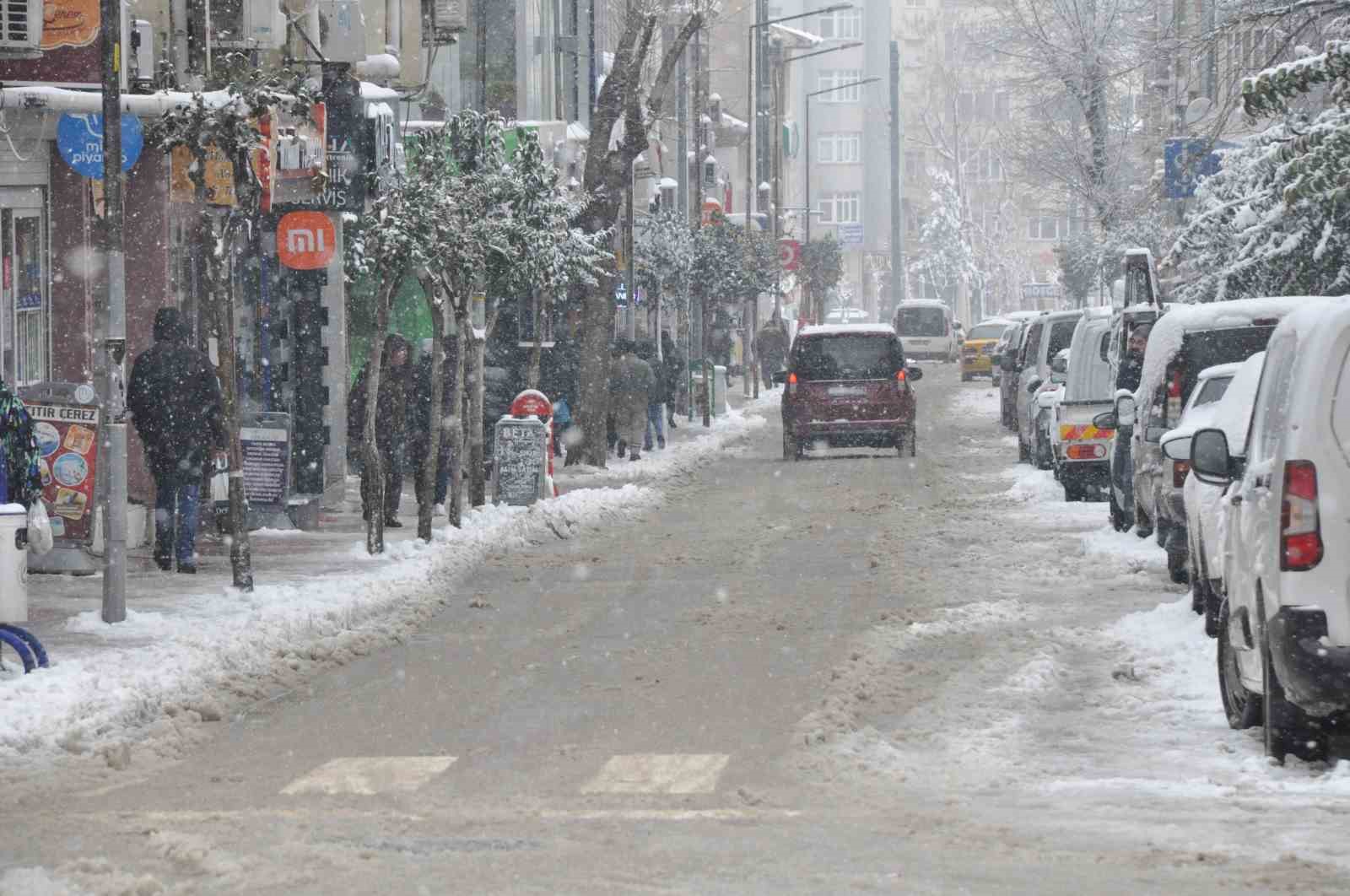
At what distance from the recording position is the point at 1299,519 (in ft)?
28.2

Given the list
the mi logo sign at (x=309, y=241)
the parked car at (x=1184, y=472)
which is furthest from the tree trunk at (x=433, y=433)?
the parked car at (x=1184, y=472)

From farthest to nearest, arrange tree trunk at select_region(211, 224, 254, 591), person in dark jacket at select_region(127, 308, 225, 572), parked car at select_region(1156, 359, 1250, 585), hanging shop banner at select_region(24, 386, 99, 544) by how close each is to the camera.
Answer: person in dark jacket at select_region(127, 308, 225, 572), hanging shop banner at select_region(24, 386, 99, 544), parked car at select_region(1156, 359, 1250, 585), tree trunk at select_region(211, 224, 254, 591)

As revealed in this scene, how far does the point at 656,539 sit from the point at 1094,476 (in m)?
5.20

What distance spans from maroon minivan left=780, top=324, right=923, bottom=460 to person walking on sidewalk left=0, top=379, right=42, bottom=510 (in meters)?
21.1

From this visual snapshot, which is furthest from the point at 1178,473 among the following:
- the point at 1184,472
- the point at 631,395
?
the point at 631,395

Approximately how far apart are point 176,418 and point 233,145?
102 inches

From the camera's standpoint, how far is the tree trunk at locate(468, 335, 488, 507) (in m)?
22.4

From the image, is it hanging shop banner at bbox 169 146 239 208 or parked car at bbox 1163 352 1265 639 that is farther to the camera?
hanging shop banner at bbox 169 146 239 208

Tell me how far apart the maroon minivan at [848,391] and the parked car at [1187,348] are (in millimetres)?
15332

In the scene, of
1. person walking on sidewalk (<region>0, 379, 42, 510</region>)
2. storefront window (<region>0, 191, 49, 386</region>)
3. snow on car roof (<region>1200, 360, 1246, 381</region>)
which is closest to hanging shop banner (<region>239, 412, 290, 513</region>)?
storefront window (<region>0, 191, 49, 386</region>)

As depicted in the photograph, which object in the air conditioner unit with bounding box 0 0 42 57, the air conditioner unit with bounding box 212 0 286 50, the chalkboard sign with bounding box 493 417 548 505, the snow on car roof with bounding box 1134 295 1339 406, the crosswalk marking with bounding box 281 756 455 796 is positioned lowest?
the crosswalk marking with bounding box 281 756 455 796

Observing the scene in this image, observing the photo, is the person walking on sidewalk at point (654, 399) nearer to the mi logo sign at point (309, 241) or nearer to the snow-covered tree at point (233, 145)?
the mi logo sign at point (309, 241)

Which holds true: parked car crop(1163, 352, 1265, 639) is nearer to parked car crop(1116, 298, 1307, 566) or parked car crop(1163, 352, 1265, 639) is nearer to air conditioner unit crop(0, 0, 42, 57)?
parked car crop(1116, 298, 1307, 566)

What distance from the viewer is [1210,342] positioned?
16.8 m
